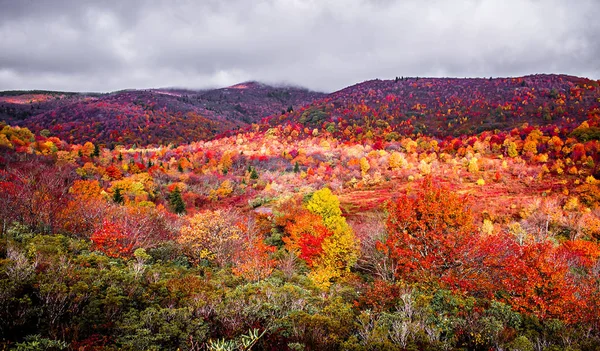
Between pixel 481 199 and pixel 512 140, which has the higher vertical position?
pixel 512 140

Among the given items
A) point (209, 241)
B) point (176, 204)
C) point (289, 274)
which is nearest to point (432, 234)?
point (289, 274)

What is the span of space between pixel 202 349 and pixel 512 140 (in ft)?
501

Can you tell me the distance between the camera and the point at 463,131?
160 m

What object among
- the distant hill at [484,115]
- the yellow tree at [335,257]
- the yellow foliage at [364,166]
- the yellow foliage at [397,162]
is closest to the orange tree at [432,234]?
the yellow tree at [335,257]

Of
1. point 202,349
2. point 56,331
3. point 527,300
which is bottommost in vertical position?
point 527,300

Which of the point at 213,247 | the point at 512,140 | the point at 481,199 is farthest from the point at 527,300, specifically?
the point at 512,140

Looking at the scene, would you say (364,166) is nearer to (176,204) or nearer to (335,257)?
(176,204)

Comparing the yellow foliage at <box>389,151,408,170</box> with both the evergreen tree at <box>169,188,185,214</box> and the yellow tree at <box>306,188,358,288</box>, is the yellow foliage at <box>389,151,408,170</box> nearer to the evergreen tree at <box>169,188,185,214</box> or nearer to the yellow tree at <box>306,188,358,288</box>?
the evergreen tree at <box>169,188,185,214</box>

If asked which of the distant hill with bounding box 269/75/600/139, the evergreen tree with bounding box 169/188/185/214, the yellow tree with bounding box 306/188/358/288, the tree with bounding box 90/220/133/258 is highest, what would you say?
the distant hill with bounding box 269/75/600/139

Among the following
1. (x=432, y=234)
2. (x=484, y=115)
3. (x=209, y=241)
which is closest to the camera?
(x=432, y=234)

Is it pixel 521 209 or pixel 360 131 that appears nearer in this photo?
pixel 521 209

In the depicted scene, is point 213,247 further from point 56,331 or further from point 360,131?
point 360,131

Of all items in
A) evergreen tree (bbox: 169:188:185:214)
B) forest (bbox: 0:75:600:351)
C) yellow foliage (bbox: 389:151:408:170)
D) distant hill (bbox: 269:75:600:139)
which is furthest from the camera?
distant hill (bbox: 269:75:600:139)

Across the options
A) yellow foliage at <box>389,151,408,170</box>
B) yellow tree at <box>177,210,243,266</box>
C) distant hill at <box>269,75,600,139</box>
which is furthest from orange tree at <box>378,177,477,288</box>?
distant hill at <box>269,75,600,139</box>
